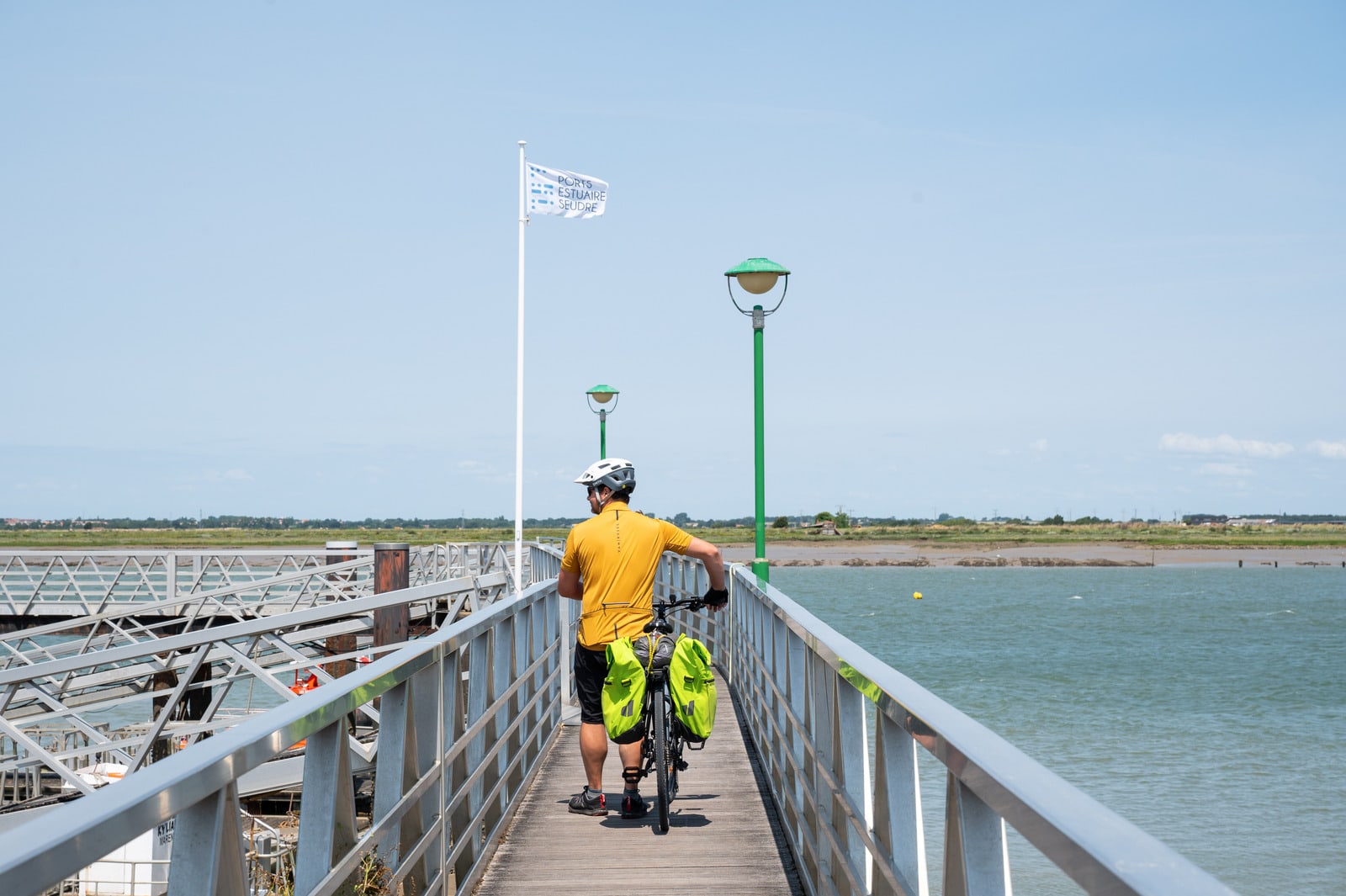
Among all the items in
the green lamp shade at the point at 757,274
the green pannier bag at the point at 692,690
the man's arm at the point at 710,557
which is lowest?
the green pannier bag at the point at 692,690

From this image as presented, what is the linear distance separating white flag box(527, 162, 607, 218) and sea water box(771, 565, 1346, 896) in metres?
9.42

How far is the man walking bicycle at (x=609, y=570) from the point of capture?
666 cm

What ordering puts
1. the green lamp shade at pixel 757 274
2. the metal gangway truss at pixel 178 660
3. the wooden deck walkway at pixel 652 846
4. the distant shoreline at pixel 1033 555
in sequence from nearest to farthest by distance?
the wooden deck walkway at pixel 652 846 < the metal gangway truss at pixel 178 660 < the green lamp shade at pixel 757 274 < the distant shoreline at pixel 1033 555

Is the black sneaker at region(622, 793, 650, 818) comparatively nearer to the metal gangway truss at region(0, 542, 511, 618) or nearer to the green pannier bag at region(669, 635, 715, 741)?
the green pannier bag at region(669, 635, 715, 741)

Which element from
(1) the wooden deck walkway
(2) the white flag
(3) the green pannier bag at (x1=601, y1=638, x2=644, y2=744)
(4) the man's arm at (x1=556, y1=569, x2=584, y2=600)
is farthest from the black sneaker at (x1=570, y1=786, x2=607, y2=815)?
(2) the white flag

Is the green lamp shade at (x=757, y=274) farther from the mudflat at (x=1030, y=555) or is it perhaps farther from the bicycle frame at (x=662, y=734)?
the mudflat at (x=1030, y=555)

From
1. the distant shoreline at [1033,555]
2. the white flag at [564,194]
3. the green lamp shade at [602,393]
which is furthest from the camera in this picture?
the distant shoreline at [1033,555]

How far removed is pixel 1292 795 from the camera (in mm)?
23188

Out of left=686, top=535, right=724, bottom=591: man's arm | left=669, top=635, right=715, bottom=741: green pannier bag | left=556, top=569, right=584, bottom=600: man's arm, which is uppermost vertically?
left=686, top=535, right=724, bottom=591: man's arm

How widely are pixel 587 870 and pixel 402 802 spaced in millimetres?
1974

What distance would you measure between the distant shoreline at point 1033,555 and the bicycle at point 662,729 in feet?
362

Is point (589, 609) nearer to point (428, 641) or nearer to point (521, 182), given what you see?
point (428, 641)

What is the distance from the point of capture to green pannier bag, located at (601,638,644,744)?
654 cm

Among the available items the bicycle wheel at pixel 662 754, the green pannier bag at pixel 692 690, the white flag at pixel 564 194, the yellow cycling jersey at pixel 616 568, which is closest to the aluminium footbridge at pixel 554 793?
the bicycle wheel at pixel 662 754
